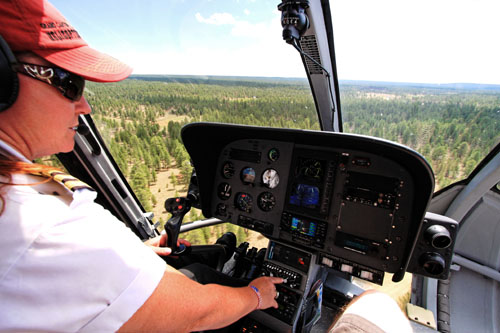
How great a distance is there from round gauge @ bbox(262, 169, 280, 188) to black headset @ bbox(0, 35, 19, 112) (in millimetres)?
1833

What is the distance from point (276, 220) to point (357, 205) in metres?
0.72

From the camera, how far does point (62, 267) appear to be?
0.56 meters

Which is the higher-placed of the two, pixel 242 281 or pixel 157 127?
pixel 157 127

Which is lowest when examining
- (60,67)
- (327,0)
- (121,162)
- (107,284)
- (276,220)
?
(276,220)

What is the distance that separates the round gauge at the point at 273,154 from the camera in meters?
2.22

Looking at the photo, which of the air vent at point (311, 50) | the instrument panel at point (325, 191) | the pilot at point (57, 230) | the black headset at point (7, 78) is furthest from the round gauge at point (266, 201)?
the black headset at point (7, 78)

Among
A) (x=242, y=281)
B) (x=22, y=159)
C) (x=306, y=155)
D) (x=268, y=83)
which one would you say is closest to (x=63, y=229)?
(x=22, y=159)

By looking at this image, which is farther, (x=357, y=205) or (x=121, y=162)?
(x=121, y=162)

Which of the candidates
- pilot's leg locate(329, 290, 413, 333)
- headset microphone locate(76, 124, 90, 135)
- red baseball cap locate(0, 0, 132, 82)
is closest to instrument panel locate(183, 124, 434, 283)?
pilot's leg locate(329, 290, 413, 333)

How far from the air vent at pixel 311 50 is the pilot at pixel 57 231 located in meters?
1.63

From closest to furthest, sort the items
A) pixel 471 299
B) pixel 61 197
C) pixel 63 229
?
pixel 63 229
pixel 61 197
pixel 471 299

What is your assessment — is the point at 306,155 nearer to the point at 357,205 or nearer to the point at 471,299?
the point at 357,205

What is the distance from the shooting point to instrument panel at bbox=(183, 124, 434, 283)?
5.62 feet

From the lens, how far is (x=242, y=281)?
5.93 ft
